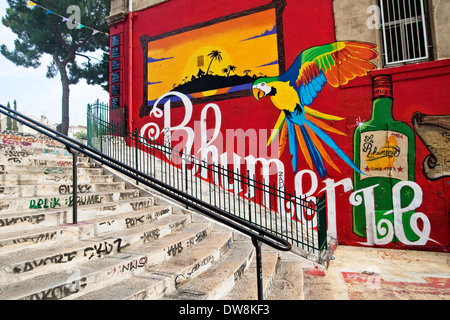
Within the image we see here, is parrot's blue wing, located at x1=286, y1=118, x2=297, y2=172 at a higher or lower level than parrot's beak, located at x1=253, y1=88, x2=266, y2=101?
lower

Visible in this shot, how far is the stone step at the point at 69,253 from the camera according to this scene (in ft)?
7.13

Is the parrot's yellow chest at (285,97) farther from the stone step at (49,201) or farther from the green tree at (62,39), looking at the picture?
the green tree at (62,39)

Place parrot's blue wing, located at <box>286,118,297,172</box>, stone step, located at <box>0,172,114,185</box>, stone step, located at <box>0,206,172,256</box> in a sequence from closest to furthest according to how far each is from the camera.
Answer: stone step, located at <box>0,206,172,256</box> → stone step, located at <box>0,172,114,185</box> → parrot's blue wing, located at <box>286,118,297,172</box>

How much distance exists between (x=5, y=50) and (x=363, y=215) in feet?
77.1

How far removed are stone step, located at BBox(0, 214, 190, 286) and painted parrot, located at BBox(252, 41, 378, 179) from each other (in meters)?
4.39

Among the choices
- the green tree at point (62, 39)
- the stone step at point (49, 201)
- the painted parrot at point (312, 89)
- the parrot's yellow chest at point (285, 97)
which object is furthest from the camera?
the green tree at point (62, 39)

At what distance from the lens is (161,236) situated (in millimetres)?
3723

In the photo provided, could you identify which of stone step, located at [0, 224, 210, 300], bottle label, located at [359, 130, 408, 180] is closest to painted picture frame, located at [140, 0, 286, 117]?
bottle label, located at [359, 130, 408, 180]

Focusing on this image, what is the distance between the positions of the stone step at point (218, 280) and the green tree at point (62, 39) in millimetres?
15814

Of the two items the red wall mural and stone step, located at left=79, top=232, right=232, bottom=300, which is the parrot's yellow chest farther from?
stone step, located at left=79, top=232, right=232, bottom=300

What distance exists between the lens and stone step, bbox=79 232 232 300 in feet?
7.41

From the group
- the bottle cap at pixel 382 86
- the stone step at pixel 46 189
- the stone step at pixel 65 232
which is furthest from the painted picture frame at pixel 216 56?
the stone step at pixel 65 232

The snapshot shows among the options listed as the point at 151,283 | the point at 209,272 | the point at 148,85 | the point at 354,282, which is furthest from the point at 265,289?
the point at 148,85
